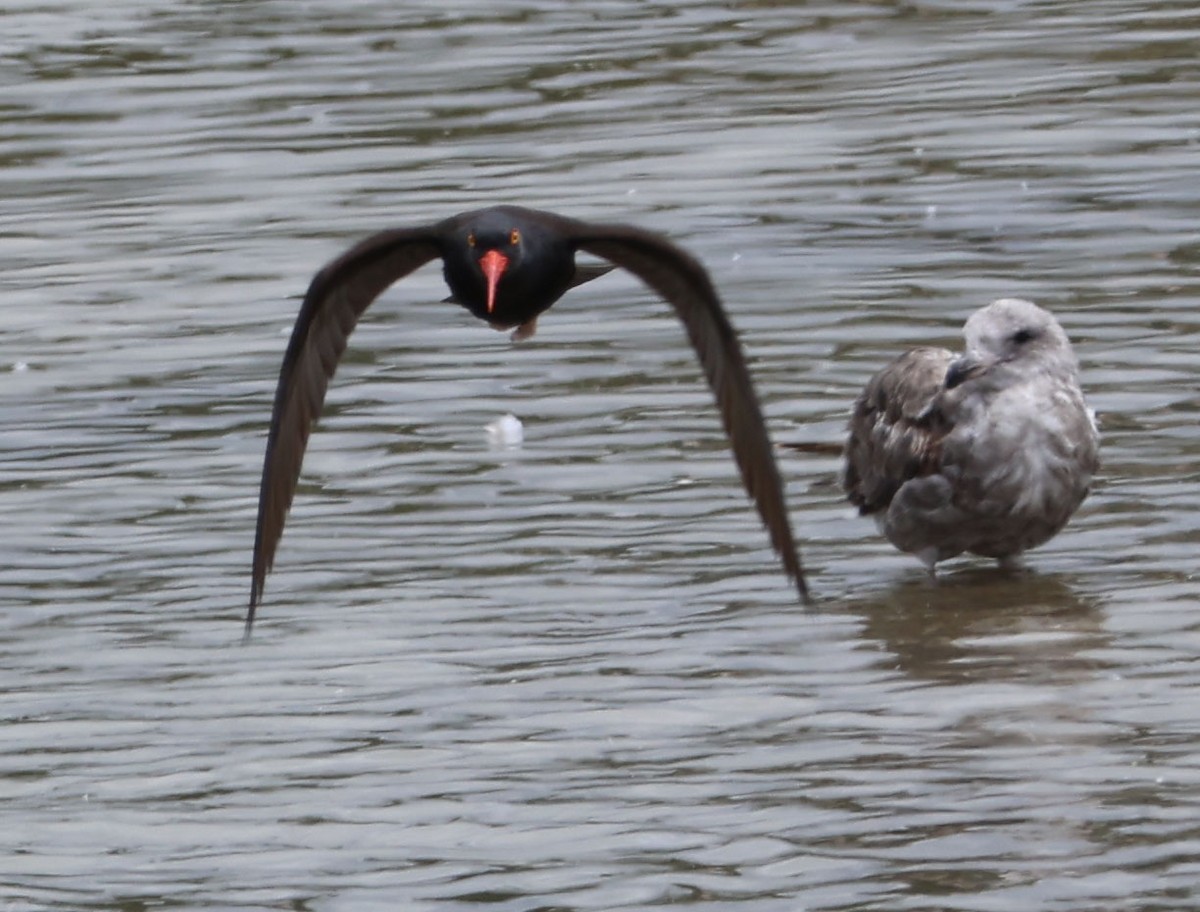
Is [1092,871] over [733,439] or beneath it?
beneath

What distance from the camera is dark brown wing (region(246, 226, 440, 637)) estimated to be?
845cm

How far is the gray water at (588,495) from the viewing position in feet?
25.7

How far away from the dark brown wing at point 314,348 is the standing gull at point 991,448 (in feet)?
7.90

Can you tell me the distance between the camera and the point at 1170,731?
8344 mm

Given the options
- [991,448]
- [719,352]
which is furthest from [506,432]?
[719,352]

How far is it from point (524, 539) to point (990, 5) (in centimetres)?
1021

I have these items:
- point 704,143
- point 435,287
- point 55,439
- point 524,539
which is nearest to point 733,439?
point 524,539

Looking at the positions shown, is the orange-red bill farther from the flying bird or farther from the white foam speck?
the white foam speck

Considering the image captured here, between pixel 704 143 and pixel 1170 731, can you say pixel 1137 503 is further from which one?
pixel 704 143

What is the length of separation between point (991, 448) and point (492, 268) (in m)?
2.72

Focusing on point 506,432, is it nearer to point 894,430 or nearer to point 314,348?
point 894,430

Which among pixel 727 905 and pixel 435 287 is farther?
pixel 435 287

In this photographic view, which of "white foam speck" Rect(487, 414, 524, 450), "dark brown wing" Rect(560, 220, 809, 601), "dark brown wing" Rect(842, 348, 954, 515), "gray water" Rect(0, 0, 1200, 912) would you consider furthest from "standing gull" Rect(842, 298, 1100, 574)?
"dark brown wing" Rect(560, 220, 809, 601)

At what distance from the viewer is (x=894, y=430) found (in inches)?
425
